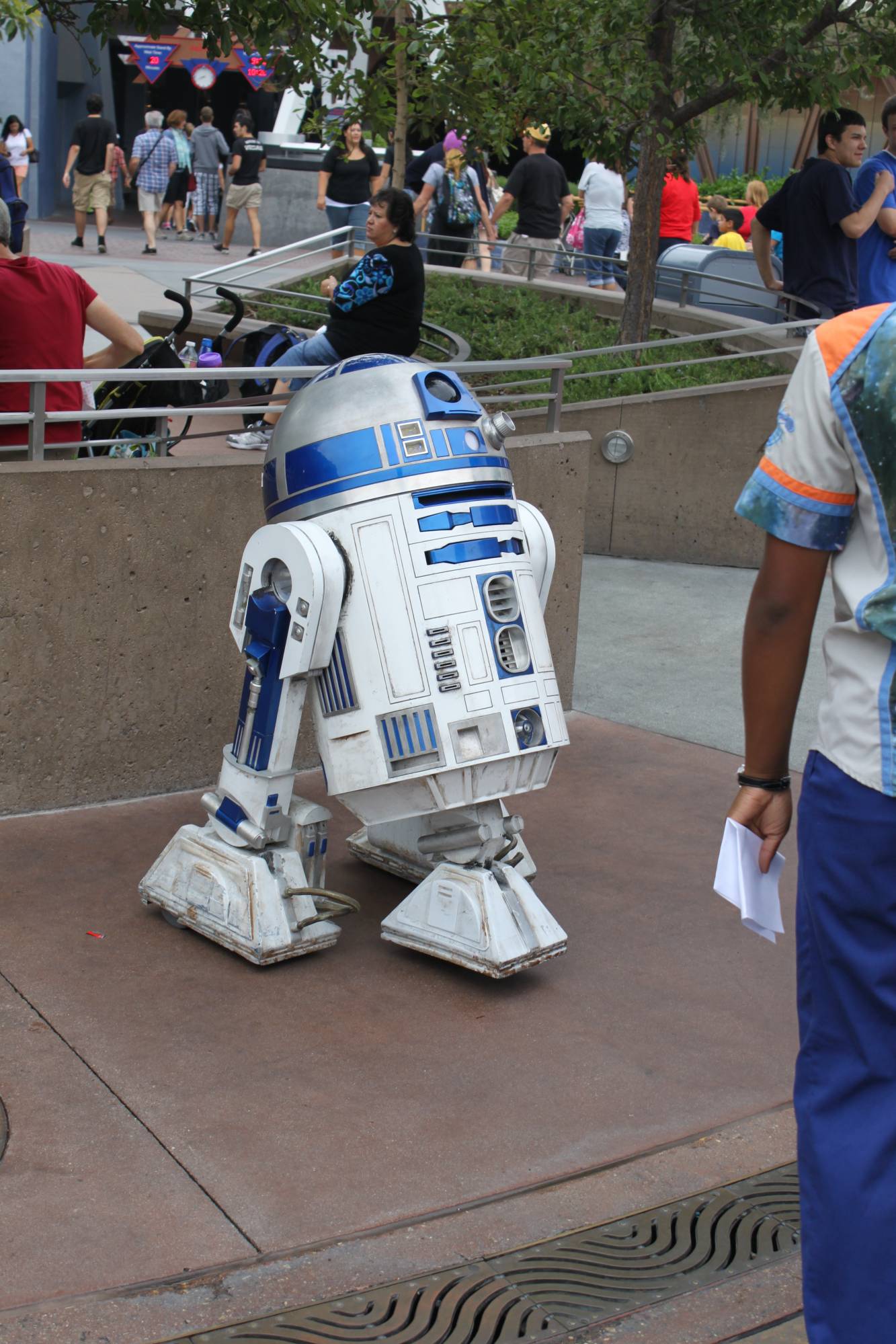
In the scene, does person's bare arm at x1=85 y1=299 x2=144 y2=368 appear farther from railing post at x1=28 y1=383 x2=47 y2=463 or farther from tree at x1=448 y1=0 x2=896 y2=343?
tree at x1=448 y1=0 x2=896 y2=343

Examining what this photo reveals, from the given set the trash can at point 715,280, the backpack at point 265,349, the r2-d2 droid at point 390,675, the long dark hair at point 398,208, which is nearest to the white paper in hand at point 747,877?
the r2-d2 droid at point 390,675

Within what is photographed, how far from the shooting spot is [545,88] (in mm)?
10203

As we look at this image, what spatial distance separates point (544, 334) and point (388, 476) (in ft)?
28.8

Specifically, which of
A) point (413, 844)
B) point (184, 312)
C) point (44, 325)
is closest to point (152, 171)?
point (184, 312)

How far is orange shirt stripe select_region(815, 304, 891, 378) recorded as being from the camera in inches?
88.4

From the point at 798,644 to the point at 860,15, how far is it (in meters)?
9.95

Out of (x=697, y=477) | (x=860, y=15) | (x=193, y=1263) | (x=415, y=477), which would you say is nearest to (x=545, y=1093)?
(x=193, y=1263)

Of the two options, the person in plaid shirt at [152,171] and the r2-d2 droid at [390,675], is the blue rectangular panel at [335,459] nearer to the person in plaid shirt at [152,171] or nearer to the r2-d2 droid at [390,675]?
the r2-d2 droid at [390,675]

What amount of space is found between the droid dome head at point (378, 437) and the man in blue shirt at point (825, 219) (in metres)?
5.26

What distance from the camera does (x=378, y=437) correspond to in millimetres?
4113

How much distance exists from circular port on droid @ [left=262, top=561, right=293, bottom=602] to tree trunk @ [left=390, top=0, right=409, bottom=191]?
20.8ft

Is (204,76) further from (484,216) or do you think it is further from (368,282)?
(368,282)

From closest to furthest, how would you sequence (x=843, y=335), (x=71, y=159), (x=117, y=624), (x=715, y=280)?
(x=843, y=335)
(x=117, y=624)
(x=715, y=280)
(x=71, y=159)

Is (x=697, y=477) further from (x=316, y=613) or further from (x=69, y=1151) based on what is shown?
(x=69, y=1151)
